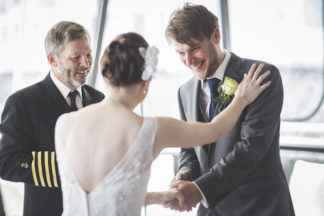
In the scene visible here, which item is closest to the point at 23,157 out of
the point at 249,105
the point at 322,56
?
the point at 249,105

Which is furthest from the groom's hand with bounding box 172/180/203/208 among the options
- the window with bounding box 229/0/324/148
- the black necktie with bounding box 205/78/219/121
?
the window with bounding box 229/0/324/148

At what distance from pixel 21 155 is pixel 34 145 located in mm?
105

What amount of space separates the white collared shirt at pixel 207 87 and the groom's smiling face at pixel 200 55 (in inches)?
2.0

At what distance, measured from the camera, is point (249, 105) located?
5.80 ft

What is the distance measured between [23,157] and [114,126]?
71 centimetres

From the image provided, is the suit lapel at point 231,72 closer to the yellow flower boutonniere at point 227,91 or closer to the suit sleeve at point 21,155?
the yellow flower boutonniere at point 227,91

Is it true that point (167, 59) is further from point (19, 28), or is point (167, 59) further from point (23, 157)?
point (23, 157)

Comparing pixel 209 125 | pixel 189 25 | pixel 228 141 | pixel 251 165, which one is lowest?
pixel 251 165

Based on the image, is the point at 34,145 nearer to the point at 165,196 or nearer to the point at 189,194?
the point at 165,196

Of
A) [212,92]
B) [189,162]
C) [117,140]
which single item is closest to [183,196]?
[189,162]

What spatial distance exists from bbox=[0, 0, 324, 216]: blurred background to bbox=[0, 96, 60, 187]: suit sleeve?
6.30ft

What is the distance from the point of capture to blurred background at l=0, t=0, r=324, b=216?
3.82 metres

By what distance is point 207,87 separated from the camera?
2004 mm


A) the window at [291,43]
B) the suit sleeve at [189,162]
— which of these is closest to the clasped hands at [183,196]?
the suit sleeve at [189,162]
